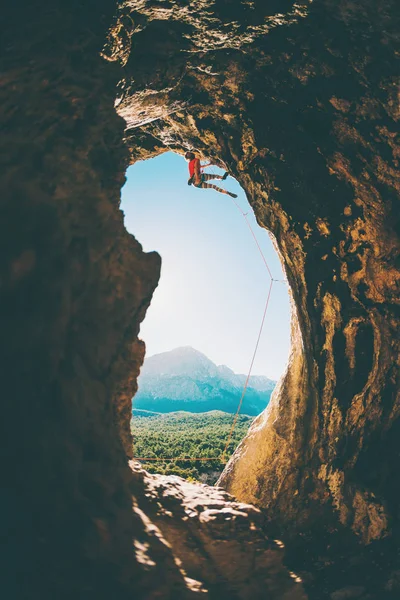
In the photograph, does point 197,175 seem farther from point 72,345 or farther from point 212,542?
point 212,542

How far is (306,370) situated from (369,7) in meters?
6.40

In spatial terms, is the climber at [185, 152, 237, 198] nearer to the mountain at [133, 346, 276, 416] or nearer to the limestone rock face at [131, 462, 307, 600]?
the limestone rock face at [131, 462, 307, 600]

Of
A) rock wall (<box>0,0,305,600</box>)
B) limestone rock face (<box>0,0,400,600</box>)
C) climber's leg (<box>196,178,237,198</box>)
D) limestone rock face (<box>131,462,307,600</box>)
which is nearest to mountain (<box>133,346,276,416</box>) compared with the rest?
climber's leg (<box>196,178,237,198</box>)

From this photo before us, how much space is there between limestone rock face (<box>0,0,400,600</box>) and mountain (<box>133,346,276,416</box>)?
114m

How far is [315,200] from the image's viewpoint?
6980mm

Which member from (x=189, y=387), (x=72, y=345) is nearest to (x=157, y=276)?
(x=72, y=345)

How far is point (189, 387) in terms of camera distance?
490 feet

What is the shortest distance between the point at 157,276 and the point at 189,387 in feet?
490

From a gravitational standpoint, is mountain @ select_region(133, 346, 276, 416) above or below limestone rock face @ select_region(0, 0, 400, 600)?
below

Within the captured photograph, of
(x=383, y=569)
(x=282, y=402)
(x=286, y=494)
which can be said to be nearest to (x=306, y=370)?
(x=282, y=402)

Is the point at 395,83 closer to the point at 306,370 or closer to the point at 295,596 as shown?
the point at 306,370

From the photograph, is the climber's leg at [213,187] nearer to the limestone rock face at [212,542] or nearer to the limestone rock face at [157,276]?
the limestone rock face at [157,276]

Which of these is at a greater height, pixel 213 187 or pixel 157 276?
pixel 213 187

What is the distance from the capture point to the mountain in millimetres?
131375
